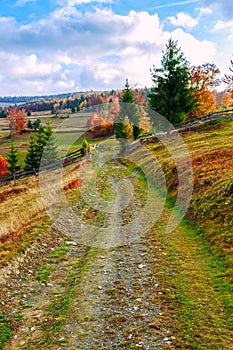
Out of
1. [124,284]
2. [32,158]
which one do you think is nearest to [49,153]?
[32,158]

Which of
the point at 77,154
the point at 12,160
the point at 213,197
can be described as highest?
the point at 77,154

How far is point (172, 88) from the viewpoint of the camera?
3997cm

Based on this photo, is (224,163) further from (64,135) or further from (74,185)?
(64,135)

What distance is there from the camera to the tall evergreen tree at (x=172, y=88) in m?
39.1

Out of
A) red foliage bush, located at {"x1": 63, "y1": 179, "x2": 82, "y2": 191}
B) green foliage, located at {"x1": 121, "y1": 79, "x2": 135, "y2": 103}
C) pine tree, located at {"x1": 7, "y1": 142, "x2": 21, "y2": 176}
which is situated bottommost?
pine tree, located at {"x1": 7, "y1": 142, "x2": 21, "y2": 176}

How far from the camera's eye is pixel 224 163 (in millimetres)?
19125

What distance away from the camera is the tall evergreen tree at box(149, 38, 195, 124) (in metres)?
39.1

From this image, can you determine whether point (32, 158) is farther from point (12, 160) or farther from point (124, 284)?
point (124, 284)

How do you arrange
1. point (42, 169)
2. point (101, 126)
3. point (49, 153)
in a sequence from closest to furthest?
1. point (42, 169)
2. point (49, 153)
3. point (101, 126)

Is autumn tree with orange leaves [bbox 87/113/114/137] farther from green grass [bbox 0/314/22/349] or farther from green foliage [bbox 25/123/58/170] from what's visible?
green grass [bbox 0/314/22/349]

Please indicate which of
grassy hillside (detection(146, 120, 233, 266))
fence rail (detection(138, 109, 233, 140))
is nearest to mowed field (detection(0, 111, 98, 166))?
fence rail (detection(138, 109, 233, 140))

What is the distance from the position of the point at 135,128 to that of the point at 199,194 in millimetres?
41524

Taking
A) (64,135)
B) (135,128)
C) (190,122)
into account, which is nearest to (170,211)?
(190,122)

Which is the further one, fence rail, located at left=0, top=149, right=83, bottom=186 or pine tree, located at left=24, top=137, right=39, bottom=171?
pine tree, located at left=24, top=137, right=39, bottom=171
